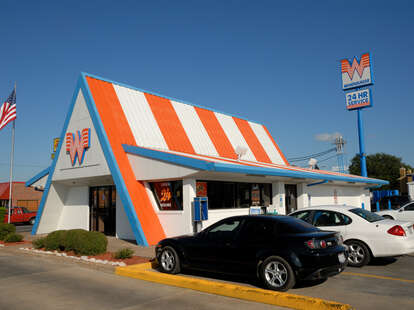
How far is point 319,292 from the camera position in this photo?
6863mm

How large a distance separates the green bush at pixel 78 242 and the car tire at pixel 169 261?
3.32 m

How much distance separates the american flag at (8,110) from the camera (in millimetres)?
20422

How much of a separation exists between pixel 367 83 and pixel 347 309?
28.9 meters

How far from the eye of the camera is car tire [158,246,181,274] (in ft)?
27.8

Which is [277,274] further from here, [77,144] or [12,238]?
[77,144]

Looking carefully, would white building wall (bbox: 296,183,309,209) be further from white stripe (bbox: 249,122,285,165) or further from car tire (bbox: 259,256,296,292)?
car tire (bbox: 259,256,296,292)

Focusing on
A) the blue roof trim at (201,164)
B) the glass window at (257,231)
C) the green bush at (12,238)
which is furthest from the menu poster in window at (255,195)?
the green bush at (12,238)

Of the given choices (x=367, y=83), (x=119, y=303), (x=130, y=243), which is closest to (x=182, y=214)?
(x=130, y=243)

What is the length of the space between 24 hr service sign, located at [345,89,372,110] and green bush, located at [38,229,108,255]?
87.1 feet

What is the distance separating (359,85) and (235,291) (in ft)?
94.2

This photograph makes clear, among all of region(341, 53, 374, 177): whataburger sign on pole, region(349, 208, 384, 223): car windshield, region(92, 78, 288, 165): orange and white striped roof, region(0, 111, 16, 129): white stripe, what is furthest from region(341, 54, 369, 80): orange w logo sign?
region(0, 111, 16, 129): white stripe

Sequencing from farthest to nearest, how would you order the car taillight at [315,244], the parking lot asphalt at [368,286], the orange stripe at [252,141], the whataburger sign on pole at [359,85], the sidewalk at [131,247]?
the whataburger sign on pole at [359,85] < the orange stripe at [252,141] < the sidewalk at [131,247] < the car taillight at [315,244] < the parking lot asphalt at [368,286]

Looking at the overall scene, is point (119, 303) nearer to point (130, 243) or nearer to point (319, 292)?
point (319, 292)

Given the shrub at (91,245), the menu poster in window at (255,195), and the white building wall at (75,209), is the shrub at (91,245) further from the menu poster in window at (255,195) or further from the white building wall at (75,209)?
the menu poster in window at (255,195)
